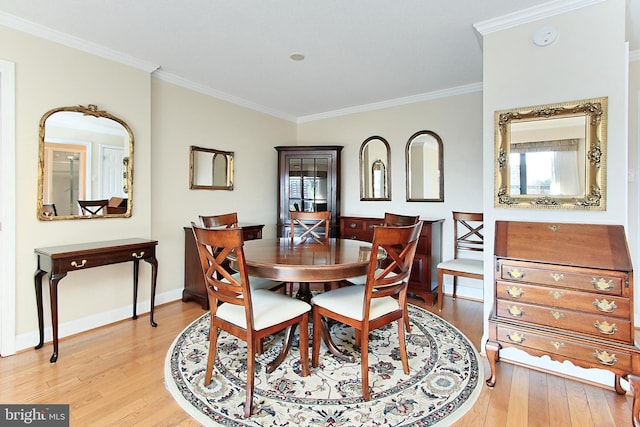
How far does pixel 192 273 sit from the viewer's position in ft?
11.4

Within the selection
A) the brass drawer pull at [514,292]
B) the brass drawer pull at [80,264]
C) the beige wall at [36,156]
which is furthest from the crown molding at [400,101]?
the brass drawer pull at [80,264]

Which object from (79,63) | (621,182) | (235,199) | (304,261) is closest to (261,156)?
(235,199)

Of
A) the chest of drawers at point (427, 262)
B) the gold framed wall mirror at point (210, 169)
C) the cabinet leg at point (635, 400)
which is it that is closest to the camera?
the cabinet leg at point (635, 400)

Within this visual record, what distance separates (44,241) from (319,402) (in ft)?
7.93

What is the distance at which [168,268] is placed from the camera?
347 centimetres

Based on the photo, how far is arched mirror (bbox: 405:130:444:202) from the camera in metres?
3.93

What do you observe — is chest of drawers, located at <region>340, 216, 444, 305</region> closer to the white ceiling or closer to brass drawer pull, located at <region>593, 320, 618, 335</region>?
the white ceiling

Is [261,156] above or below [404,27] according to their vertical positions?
below

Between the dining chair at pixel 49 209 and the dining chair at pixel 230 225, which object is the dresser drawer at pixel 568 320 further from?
the dining chair at pixel 49 209

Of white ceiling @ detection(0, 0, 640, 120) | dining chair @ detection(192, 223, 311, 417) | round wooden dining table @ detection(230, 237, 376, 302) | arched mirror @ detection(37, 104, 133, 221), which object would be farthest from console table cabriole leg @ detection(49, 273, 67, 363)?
white ceiling @ detection(0, 0, 640, 120)

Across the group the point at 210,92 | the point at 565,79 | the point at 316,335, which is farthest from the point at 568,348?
the point at 210,92

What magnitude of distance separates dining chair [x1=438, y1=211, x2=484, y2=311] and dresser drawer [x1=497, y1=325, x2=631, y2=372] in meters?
1.31

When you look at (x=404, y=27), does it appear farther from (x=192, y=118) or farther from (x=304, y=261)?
(x=192, y=118)

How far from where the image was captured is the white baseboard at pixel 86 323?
2.42m
